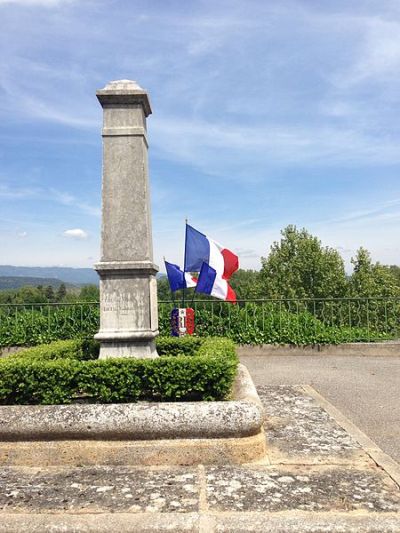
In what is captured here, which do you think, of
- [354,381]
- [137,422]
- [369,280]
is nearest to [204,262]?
[354,381]

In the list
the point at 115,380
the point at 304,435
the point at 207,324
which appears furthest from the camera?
the point at 207,324

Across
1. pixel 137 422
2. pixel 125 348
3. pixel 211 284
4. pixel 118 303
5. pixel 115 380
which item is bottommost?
pixel 137 422

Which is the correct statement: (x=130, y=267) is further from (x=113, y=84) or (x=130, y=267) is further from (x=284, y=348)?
(x=284, y=348)

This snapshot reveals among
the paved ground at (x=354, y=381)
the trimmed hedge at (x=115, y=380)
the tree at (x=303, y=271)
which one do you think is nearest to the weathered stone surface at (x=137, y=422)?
the trimmed hedge at (x=115, y=380)

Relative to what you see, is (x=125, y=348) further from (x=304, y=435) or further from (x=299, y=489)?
(x=299, y=489)

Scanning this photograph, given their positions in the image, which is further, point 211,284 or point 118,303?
point 211,284

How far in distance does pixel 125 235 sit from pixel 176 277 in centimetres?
258

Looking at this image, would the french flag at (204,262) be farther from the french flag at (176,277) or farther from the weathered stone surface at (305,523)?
the weathered stone surface at (305,523)

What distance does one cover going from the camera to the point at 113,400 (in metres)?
4.79

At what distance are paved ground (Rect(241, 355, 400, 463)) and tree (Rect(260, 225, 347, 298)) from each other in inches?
1423

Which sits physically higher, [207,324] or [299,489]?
[207,324]

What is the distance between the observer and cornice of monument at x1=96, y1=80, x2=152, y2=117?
6.51 m

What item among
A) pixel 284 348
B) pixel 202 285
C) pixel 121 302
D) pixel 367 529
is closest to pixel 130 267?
pixel 121 302

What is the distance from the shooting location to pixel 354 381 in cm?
813
